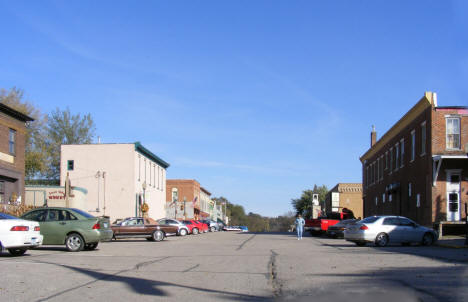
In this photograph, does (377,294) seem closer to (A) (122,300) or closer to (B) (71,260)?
(A) (122,300)

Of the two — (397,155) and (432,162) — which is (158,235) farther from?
(397,155)

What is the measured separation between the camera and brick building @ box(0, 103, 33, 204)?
32906mm

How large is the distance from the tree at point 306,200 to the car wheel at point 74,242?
74292 millimetres

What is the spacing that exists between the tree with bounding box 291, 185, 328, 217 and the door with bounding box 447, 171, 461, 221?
5911 centimetres

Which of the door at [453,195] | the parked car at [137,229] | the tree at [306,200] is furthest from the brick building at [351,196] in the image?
the parked car at [137,229]

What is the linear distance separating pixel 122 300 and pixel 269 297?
92.8 inches

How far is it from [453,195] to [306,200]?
62.9 metres

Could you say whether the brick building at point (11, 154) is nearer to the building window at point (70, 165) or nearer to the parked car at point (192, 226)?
the parked car at point (192, 226)

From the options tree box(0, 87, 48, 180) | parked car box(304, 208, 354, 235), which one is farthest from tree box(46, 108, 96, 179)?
parked car box(304, 208, 354, 235)

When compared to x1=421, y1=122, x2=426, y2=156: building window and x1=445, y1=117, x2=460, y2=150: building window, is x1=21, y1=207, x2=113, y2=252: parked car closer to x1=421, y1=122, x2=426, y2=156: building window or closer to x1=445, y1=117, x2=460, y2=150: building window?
x1=445, y1=117, x2=460, y2=150: building window

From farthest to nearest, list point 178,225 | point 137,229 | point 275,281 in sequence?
point 178,225
point 137,229
point 275,281

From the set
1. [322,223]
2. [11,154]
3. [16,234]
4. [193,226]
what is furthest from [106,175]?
[16,234]

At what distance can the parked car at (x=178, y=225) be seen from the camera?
38.9m

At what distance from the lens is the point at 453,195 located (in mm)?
31328
